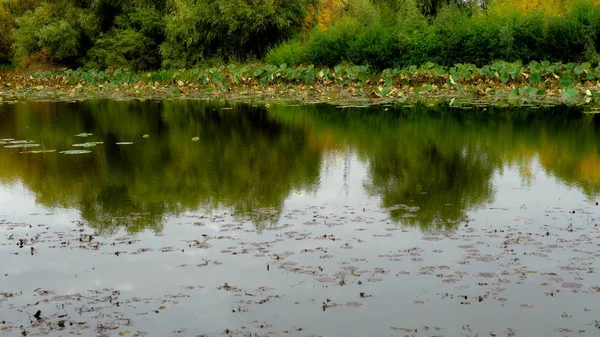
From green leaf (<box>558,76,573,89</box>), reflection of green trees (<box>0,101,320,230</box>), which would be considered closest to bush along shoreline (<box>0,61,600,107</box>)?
green leaf (<box>558,76,573,89</box>)

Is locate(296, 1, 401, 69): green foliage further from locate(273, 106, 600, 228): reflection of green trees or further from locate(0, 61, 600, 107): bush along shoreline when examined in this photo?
locate(273, 106, 600, 228): reflection of green trees

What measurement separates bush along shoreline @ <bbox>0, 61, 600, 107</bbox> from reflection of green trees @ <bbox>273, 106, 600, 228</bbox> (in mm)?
2517

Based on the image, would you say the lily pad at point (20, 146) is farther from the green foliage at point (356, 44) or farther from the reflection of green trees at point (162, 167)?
the green foliage at point (356, 44)

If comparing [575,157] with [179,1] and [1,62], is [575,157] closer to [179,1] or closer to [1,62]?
[179,1]

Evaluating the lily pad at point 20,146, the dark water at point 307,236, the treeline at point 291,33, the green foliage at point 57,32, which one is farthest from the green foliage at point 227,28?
the dark water at point 307,236

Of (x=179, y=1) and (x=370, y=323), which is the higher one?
(x=179, y=1)

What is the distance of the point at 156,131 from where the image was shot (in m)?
13.3

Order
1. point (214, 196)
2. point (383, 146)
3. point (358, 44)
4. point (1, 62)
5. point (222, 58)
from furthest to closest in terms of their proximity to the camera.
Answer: point (1, 62)
point (222, 58)
point (358, 44)
point (383, 146)
point (214, 196)

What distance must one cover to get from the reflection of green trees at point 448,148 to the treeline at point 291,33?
358 inches

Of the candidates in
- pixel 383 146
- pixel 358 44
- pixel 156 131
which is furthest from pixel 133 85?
pixel 383 146

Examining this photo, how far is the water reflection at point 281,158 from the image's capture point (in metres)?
7.06

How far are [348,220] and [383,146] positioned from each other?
449 cm

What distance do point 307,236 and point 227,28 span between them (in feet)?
88.6

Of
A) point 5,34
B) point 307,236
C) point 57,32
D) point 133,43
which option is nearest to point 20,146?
point 307,236
